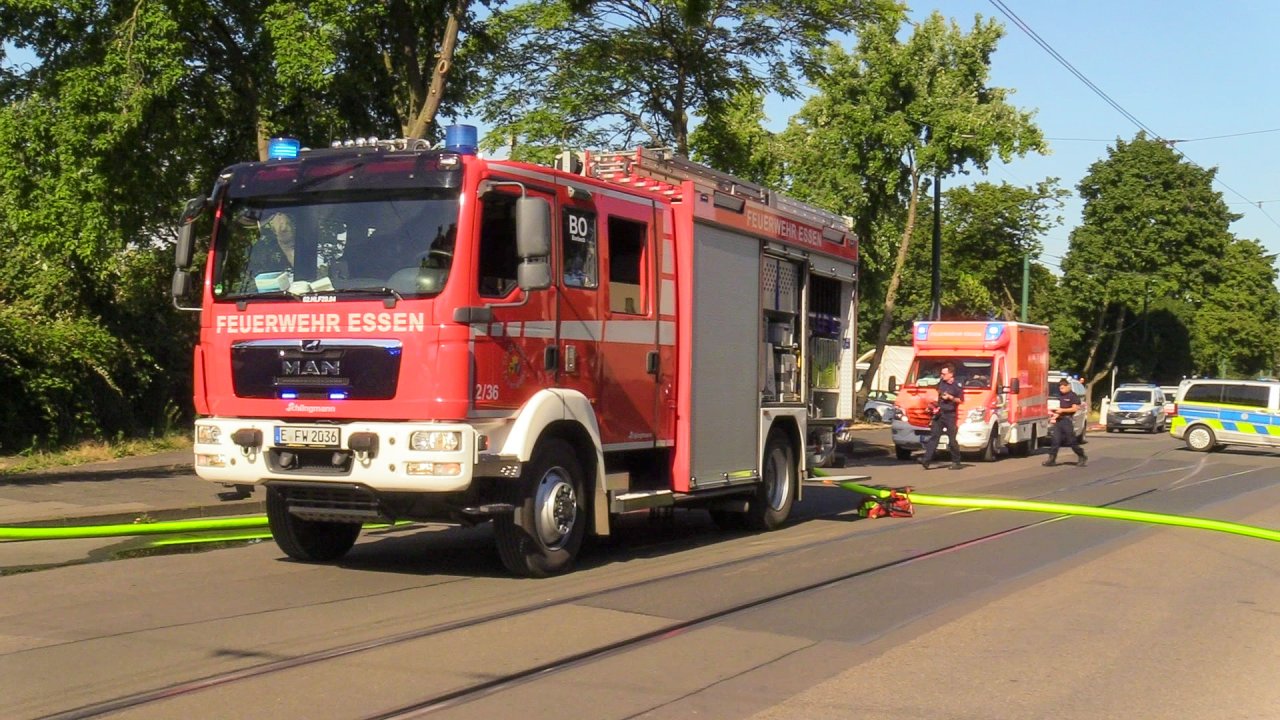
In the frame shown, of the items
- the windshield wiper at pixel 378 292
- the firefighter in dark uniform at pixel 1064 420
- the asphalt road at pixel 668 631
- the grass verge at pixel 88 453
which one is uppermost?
the windshield wiper at pixel 378 292

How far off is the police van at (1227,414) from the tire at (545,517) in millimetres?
27142

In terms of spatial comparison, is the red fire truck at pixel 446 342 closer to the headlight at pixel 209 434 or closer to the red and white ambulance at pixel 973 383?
the headlight at pixel 209 434

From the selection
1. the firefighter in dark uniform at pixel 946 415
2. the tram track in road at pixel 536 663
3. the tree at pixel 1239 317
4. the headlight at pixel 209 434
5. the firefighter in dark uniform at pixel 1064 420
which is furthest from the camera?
the tree at pixel 1239 317

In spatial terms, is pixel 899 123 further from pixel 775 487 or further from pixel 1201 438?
pixel 775 487

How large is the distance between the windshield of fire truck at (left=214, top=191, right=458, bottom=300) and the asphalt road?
217 centimetres

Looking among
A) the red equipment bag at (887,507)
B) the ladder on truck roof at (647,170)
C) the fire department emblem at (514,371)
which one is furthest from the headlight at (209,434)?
the red equipment bag at (887,507)

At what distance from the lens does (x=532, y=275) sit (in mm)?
8758

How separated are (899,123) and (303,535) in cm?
2426

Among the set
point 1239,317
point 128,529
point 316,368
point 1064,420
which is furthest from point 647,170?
point 1239,317

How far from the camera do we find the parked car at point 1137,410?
4572 centimetres

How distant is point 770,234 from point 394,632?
6.71 meters

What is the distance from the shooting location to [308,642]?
718cm

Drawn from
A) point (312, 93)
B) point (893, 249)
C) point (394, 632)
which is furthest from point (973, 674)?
point (893, 249)

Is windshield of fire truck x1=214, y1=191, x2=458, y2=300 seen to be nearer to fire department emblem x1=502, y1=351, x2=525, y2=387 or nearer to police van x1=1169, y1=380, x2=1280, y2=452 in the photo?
fire department emblem x1=502, y1=351, x2=525, y2=387
